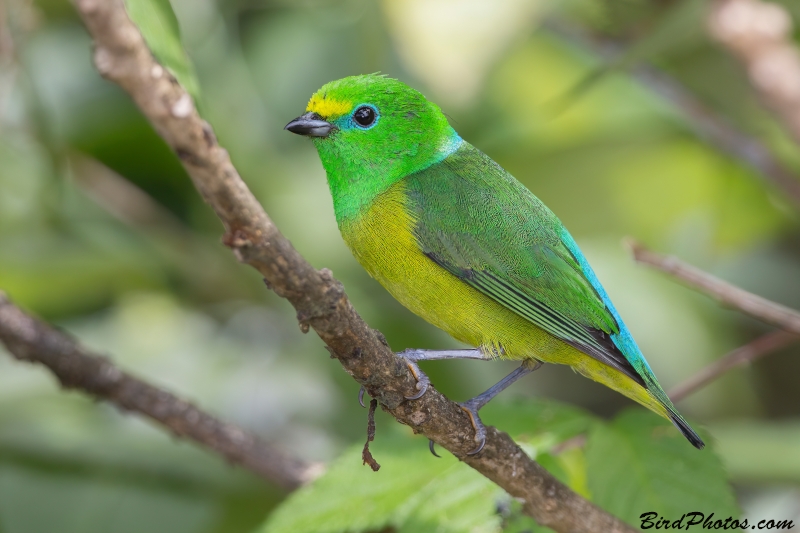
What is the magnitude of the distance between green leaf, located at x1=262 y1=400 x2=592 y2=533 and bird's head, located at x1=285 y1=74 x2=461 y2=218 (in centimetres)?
78

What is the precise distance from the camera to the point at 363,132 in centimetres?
264

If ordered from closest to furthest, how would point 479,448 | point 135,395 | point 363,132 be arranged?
point 479,448
point 363,132
point 135,395

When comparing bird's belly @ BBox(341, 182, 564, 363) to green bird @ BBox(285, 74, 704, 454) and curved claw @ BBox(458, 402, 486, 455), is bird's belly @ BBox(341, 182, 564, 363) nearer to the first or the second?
green bird @ BBox(285, 74, 704, 454)

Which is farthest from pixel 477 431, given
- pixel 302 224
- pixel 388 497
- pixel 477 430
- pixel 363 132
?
pixel 302 224

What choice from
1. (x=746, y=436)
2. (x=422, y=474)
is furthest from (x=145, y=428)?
(x=746, y=436)

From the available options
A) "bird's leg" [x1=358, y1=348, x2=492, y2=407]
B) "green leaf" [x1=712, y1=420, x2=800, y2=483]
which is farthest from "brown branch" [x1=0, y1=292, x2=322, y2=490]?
"green leaf" [x1=712, y1=420, x2=800, y2=483]

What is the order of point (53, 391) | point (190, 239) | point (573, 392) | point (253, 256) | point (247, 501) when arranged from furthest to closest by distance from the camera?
point (573, 392) < point (190, 239) < point (53, 391) < point (247, 501) < point (253, 256)

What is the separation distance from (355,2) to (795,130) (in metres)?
2.21

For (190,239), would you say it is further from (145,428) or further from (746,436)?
(746,436)

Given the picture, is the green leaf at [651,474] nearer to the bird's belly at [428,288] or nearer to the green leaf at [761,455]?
the bird's belly at [428,288]

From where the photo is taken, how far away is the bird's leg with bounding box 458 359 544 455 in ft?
6.90

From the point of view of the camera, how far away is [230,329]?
13.8ft

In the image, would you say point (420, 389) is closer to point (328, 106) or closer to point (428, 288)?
point (428, 288)

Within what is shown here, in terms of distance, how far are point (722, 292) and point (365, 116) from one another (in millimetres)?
1191
